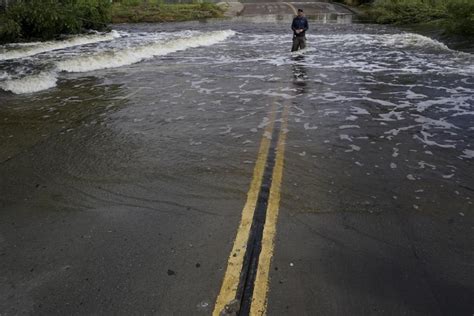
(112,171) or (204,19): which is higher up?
(204,19)

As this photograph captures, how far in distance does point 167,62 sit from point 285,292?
14.0 m

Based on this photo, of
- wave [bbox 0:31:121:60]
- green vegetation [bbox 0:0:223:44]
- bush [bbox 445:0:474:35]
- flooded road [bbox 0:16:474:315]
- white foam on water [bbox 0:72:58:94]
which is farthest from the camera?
green vegetation [bbox 0:0:223:44]

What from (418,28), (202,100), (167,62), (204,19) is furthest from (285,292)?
(204,19)

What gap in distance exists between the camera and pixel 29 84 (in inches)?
460

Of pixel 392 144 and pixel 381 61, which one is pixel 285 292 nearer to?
pixel 392 144

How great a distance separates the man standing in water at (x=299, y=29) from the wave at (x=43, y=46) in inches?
422

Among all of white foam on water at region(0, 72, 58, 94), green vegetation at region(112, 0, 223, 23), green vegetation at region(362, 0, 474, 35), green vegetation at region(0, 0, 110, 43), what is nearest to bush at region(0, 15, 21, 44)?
green vegetation at region(0, 0, 110, 43)

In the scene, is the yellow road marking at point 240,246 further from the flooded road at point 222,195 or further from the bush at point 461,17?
the bush at point 461,17

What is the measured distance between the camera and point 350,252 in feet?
12.9

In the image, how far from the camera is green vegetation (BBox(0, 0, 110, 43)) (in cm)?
2217

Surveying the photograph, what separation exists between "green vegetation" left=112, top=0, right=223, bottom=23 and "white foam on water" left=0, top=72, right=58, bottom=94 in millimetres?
29250

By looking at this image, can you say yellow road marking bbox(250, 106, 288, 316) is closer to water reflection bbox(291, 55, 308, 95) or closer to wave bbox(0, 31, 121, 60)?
water reflection bbox(291, 55, 308, 95)

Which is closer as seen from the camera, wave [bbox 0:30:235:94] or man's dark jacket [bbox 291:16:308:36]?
wave [bbox 0:30:235:94]

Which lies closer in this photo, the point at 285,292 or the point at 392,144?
the point at 285,292
